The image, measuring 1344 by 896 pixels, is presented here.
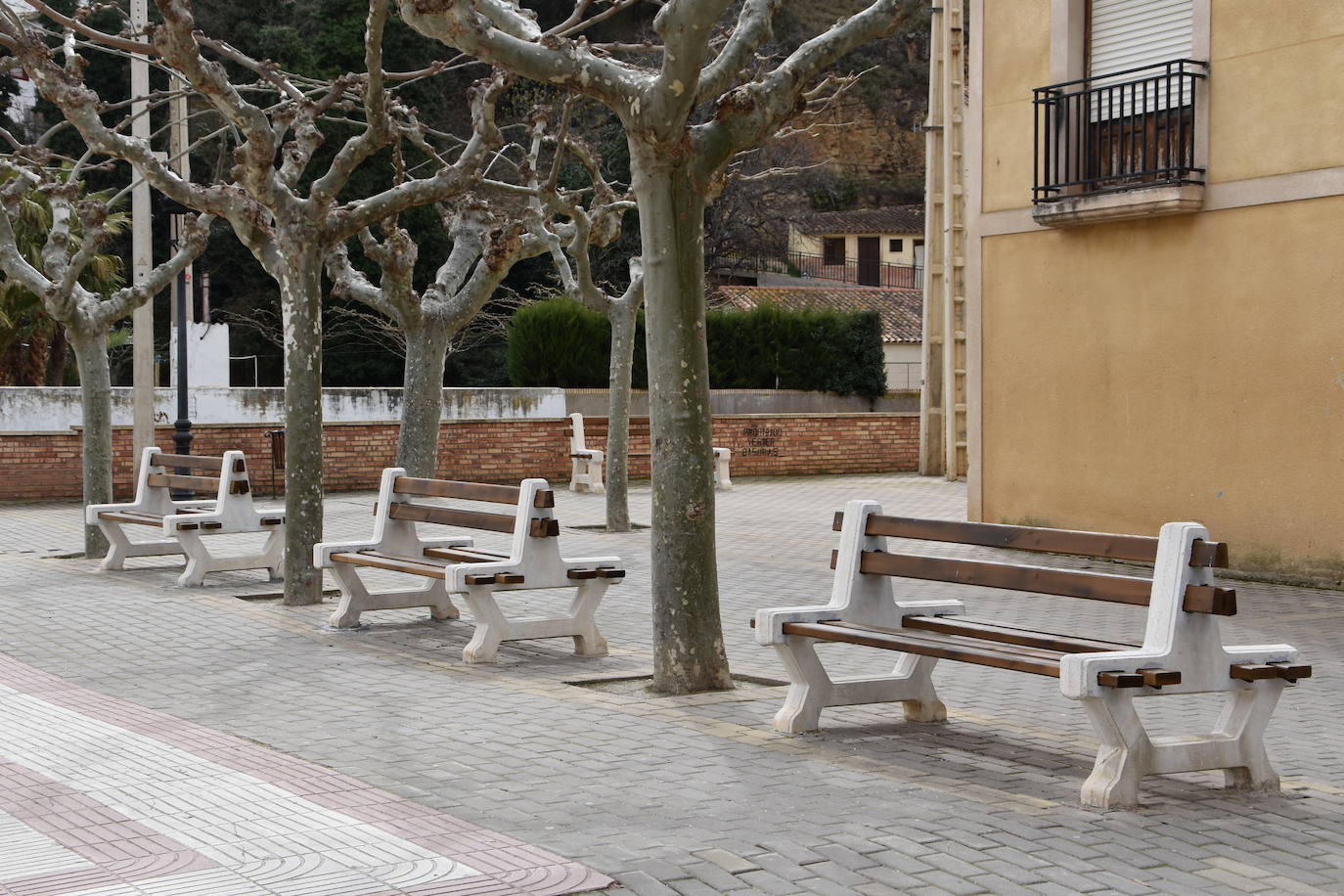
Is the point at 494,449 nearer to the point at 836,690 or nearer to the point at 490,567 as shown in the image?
the point at 490,567

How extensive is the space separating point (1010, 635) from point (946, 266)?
2299 cm

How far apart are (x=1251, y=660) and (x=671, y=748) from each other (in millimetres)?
2360

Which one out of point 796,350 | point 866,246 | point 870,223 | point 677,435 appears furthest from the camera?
point 866,246

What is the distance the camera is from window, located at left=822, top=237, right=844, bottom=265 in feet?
235

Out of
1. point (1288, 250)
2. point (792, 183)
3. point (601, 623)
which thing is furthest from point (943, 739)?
point (792, 183)

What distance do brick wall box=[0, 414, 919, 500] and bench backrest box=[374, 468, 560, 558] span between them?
13.9 metres

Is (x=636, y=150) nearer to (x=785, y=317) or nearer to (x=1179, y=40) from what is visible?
(x=1179, y=40)

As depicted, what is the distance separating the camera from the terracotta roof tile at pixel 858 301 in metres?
46.9

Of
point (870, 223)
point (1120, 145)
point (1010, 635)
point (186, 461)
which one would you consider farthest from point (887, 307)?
point (1010, 635)

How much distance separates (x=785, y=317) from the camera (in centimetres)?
3719

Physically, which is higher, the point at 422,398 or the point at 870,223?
the point at 870,223

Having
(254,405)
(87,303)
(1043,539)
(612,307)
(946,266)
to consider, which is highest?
(946,266)

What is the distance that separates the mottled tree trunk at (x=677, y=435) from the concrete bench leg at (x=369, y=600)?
9.54 feet

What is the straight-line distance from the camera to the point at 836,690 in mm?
7473
